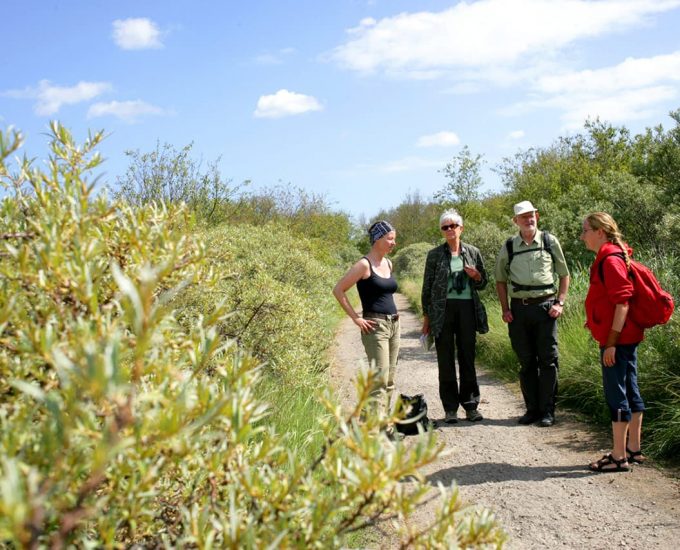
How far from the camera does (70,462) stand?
52.4 inches

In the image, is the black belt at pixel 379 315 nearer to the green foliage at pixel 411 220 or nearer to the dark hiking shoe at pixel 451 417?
the dark hiking shoe at pixel 451 417

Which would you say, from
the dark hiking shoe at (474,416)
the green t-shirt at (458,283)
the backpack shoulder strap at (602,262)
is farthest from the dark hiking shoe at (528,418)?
the backpack shoulder strap at (602,262)

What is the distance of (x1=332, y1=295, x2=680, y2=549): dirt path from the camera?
416 centimetres

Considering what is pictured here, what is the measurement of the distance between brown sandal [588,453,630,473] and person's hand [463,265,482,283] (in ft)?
7.12

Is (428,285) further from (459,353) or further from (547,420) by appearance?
(547,420)

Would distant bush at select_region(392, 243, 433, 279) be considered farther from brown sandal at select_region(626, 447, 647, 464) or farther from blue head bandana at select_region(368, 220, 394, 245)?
brown sandal at select_region(626, 447, 647, 464)

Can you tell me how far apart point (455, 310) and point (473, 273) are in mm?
463

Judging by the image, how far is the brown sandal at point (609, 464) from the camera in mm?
5066

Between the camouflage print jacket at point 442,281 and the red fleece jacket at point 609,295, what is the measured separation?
159 centimetres

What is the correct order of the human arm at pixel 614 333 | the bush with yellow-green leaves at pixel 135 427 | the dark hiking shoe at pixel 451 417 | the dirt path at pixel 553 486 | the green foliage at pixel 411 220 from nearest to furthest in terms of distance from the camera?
the bush with yellow-green leaves at pixel 135 427 < the dirt path at pixel 553 486 < the human arm at pixel 614 333 < the dark hiking shoe at pixel 451 417 < the green foliage at pixel 411 220

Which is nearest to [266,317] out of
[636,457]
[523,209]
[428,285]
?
[428,285]

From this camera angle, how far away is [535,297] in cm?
638

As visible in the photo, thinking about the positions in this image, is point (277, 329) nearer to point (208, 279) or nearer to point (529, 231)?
point (529, 231)

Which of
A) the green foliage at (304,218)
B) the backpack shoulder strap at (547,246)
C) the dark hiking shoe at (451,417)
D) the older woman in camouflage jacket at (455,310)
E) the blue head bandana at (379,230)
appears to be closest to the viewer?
the blue head bandana at (379,230)
